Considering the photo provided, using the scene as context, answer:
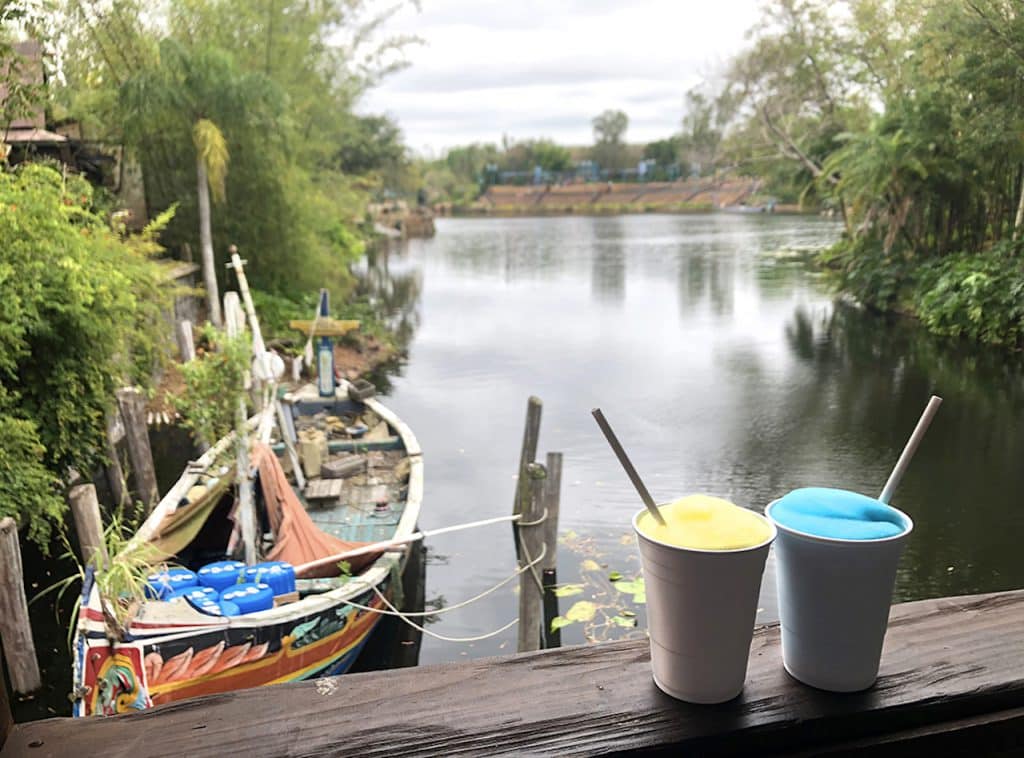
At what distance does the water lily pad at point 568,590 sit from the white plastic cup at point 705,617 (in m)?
4.50

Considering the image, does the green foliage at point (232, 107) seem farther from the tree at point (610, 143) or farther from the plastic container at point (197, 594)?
the tree at point (610, 143)

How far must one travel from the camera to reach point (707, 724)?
2.31 ft

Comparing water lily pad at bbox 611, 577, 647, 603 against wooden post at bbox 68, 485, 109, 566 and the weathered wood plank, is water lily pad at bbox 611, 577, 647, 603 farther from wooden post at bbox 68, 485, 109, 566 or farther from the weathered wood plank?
the weathered wood plank

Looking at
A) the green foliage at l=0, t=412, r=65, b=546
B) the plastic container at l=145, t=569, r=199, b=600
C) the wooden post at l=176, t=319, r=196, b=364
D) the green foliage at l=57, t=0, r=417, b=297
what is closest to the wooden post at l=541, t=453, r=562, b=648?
the plastic container at l=145, t=569, r=199, b=600

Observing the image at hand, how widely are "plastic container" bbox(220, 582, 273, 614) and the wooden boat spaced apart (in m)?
0.05

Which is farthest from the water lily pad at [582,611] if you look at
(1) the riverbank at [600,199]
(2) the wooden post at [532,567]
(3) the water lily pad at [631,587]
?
(1) the riverbank at [600,199]

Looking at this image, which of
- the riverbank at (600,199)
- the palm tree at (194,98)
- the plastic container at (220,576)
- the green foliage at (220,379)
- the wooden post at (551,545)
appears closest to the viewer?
the plastic container at (220,576)

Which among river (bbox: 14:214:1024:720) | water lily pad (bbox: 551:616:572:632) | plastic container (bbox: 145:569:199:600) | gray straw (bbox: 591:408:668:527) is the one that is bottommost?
water lily pad (bbox: 551:616:572:632)

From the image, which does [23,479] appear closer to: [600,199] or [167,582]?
[167,582]

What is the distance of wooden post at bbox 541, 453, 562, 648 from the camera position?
15.2ft

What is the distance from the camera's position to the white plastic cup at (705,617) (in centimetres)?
72

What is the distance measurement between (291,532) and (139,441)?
2.17m

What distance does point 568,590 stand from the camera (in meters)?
5.16

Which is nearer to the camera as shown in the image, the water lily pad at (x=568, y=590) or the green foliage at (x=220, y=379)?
the green foliage at (x=220, y=379)
